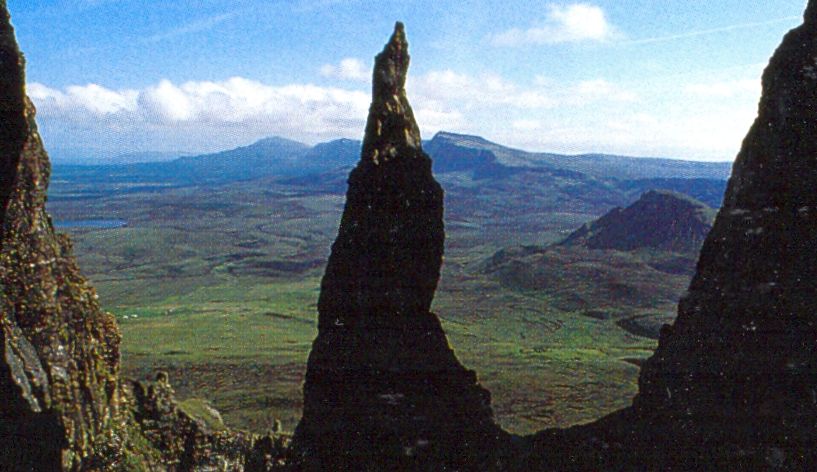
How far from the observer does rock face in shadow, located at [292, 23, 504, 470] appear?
17.8 metres

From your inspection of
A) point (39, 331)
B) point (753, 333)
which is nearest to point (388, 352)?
point (753, 333)

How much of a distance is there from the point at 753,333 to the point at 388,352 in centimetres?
936

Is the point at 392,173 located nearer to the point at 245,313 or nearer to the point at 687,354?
the point at 687,354

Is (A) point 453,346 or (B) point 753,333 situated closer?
(B) point 753,333

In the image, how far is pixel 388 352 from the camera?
59.6 ft

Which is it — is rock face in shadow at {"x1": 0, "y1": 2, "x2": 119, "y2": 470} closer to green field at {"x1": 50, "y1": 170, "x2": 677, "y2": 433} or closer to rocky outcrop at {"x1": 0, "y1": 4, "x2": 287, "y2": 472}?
rocky outcrop at {"x1": 0, "y1": 4, "x2": 287, "y2": 472}

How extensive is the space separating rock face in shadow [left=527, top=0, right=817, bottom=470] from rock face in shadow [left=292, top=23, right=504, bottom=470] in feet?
10.5

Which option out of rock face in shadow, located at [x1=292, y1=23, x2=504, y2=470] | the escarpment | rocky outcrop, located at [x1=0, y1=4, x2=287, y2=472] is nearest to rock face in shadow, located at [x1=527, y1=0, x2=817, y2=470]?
the escarpment

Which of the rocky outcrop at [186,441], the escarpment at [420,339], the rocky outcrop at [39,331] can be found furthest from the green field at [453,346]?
the escarpment at [420,339]

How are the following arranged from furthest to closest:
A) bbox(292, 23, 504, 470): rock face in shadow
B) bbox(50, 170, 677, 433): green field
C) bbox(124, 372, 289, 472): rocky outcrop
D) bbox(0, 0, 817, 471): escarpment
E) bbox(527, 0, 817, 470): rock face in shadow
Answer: bbox(50, 170, 677, 433): green field < bbox(124, 372, 289, 472): rocky outcrop < bbox(292, 23, 504, 470): rock face in shadow < bbox(0, 0, 817, 471): escarpment < bbox(527, 0, 817, 470): rock face in shadow

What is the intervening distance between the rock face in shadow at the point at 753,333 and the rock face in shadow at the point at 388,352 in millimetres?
3207

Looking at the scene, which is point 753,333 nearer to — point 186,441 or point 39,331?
point 39,331

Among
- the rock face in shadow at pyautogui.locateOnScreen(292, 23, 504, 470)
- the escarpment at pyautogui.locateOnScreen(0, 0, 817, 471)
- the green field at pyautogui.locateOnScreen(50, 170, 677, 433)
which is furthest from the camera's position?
the green field at pyautogui.locateOnScreen(50, 170, 677, 433)

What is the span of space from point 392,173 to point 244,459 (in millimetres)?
16050
